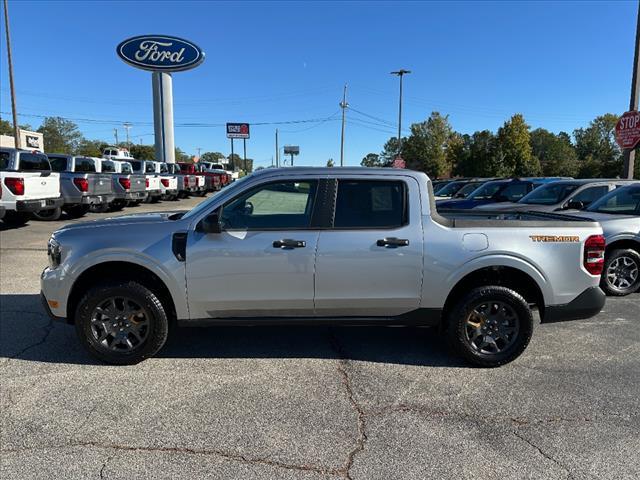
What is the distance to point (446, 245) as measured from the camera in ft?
13.2

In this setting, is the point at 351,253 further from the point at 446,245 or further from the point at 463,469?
the point at 463,469

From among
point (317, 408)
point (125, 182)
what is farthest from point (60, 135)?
point (317, 408)

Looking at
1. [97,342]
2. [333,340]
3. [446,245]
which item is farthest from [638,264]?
[97,342]

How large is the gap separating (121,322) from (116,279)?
0.37 meters

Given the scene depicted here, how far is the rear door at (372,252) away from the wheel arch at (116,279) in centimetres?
135

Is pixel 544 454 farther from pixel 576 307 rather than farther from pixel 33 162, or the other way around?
pixel 33 162

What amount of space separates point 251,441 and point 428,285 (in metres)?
1.95

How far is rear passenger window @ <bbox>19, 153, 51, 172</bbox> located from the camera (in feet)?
37.9

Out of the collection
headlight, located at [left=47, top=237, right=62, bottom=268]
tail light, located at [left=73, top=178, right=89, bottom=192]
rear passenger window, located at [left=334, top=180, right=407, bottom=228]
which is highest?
tail light, located at [left=73, top=178, right=89, bottom=192]

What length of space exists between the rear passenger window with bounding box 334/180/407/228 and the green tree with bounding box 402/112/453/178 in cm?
6107

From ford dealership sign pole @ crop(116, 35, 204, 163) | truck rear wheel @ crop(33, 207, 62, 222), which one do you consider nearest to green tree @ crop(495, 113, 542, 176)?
ford dealership sign pole @ crop(116, 35, 204, 163)

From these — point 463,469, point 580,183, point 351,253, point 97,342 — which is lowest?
point 463,469

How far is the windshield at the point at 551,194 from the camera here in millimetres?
8646

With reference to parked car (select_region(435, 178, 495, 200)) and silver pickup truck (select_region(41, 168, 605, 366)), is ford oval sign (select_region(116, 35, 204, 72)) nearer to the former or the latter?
parked car (select_region(435, 178, 495, 200))
